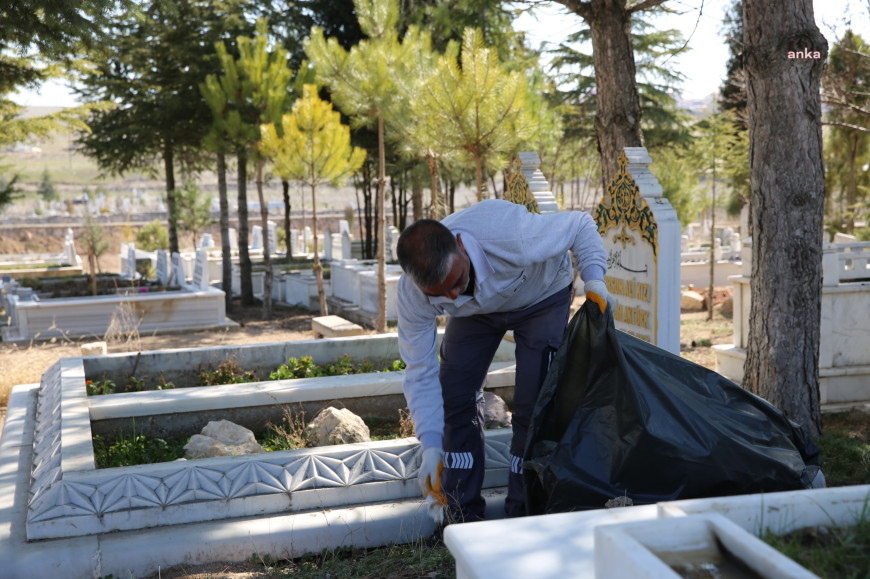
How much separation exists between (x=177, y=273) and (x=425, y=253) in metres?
13.2

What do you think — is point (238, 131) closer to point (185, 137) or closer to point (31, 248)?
point (185, 137)

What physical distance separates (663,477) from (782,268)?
2.90 meters

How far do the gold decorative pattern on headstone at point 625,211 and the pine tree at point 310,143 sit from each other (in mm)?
6914

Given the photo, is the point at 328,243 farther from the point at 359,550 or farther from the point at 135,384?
the point at 359,550

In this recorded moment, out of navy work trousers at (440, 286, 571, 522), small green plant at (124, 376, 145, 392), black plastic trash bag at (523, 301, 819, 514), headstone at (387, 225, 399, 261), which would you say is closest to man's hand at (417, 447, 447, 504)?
navy work trousers at (440, 286, 571, 522)

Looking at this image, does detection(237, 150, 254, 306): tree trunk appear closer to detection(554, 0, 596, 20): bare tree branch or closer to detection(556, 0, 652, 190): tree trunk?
detection(554, 0, 596, 20): bare tree branch

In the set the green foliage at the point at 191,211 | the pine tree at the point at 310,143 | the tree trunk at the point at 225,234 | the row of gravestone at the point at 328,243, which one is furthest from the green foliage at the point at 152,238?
Answer: the pine tree at the point at 310,143

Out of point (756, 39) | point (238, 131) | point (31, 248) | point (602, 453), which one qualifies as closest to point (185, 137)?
point (238, 131)

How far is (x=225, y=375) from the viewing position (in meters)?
5.57

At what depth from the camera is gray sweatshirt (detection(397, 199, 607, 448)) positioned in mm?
2807

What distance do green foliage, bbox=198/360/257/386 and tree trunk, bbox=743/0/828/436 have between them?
11.8 ft

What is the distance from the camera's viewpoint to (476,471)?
320 centimetres

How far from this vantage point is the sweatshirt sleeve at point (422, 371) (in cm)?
289

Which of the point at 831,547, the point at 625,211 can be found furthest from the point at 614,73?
the point at 831,547
